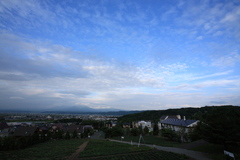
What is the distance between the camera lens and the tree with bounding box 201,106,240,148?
1512cm

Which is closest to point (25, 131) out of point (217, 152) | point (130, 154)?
point (130, 154)

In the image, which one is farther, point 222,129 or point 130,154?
point 130,154

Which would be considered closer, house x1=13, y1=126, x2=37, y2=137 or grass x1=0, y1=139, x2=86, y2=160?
grass x1=0, y1=139, x2=86, y2=160

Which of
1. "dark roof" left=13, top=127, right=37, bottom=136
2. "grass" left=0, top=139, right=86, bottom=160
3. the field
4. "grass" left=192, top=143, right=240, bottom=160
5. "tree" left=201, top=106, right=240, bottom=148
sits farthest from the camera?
"dark roof" left=13, top=127, right=37, bottom=136

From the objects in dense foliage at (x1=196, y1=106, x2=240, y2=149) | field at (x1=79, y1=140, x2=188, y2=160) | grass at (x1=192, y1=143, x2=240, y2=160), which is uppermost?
dense foliage at (x1=196, y1=106, x2=240, y2=149)

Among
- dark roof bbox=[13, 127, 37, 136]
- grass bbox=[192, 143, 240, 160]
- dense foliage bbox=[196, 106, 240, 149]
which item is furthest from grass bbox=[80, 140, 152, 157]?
dark roof bbox=[13, 127, 37, 136]

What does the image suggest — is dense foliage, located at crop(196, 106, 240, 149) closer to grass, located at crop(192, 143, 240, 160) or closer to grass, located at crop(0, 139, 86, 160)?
grass, located at crop(192, 143, 240, 160)

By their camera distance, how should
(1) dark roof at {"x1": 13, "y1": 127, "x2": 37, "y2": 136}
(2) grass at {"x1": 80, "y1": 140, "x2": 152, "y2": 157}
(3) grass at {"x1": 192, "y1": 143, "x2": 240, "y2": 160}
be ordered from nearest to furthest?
(3) grass at {"x1": 192, "y1": 143, "x2": 240, "y2": 160}
(2) grass at {"x1": 80, "y1": 140, "x2": 152, "y2": 157}
(1) dark roof at {"x1": 13, "y1": 127, "x2": 37, "y2": 136}

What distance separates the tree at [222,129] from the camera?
15.1 m

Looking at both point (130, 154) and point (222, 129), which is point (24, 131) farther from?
point (222, 129)

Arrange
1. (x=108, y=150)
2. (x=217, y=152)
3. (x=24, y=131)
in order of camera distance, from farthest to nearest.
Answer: (x=24, y=131) < (x=108, y=150) < (x=217, y=152)

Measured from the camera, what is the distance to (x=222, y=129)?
49.9ft

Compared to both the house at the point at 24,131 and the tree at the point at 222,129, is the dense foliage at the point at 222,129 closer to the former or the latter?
the tree at the point at 222,129

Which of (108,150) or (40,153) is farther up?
(108,150)
